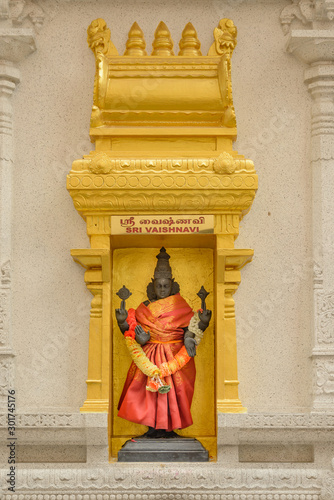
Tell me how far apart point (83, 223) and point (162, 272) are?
26.5 inches

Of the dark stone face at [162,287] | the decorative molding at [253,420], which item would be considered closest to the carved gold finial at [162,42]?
the dark stone face at [162,287]

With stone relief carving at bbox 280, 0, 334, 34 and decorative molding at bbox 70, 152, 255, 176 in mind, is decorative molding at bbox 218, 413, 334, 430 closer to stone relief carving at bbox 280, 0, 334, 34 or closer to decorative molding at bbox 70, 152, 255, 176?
decorative molding at bbox 70, 152, 255, 176

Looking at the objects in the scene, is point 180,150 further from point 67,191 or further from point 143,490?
point 143,490

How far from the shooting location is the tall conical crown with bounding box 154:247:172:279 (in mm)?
5750

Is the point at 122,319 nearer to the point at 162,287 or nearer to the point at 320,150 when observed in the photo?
Result: the point at 162,287

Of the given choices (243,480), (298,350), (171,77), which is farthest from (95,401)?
(171,77)

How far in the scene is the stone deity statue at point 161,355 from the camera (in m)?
5.57

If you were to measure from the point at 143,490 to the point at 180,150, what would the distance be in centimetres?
237

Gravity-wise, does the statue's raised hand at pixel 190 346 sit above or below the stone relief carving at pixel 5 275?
below

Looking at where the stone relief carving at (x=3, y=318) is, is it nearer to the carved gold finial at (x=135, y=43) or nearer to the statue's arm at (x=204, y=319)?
the statue's arm at (x=204, y=319)

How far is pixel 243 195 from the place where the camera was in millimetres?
5480

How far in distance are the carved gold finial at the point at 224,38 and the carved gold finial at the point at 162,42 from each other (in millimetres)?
302

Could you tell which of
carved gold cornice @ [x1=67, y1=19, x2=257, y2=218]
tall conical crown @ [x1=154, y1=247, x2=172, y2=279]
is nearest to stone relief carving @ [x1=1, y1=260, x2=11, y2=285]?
carved gold cornice @ [x1=67, y1=19, x2=257, y2=218]

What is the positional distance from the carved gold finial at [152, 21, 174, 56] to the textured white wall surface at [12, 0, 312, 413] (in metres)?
0.10
